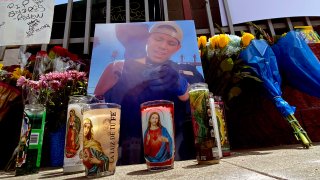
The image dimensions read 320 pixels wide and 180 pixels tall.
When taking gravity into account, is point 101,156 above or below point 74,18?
below

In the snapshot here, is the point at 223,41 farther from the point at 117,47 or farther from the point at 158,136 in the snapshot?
the point at 158,136

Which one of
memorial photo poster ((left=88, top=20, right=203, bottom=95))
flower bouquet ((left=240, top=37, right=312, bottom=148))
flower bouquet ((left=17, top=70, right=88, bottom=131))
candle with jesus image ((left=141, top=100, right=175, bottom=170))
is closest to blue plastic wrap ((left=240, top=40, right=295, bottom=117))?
flower bouquet ((left=240, top=37, right=312, bottom=148))

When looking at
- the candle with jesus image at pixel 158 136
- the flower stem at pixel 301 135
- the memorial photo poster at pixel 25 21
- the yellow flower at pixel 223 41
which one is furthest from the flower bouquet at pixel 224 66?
the memorial photo poster at pixel 25 21

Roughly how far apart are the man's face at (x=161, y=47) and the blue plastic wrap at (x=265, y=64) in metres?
0.34

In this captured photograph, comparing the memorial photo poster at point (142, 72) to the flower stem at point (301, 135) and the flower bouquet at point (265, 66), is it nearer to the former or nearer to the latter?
the flower bouquet at point (265, 66)

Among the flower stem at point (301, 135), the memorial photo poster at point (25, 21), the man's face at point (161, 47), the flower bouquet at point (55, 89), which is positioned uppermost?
the memorial photo poster at point (25, 21)

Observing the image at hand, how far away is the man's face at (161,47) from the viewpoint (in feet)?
4.34

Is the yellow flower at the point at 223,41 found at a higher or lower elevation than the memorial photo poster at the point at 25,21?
lower

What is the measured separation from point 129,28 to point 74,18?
2025 millimetres

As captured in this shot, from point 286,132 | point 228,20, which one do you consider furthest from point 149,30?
point 228,20

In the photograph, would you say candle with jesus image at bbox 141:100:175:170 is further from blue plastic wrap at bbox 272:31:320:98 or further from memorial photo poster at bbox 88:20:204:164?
blue plastic wrap at bbox 272:31:320:98

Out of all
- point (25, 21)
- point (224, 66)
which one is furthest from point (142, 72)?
point (25, 21)

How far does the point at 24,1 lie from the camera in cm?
168

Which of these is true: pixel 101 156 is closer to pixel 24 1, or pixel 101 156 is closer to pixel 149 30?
pixel 149 30
